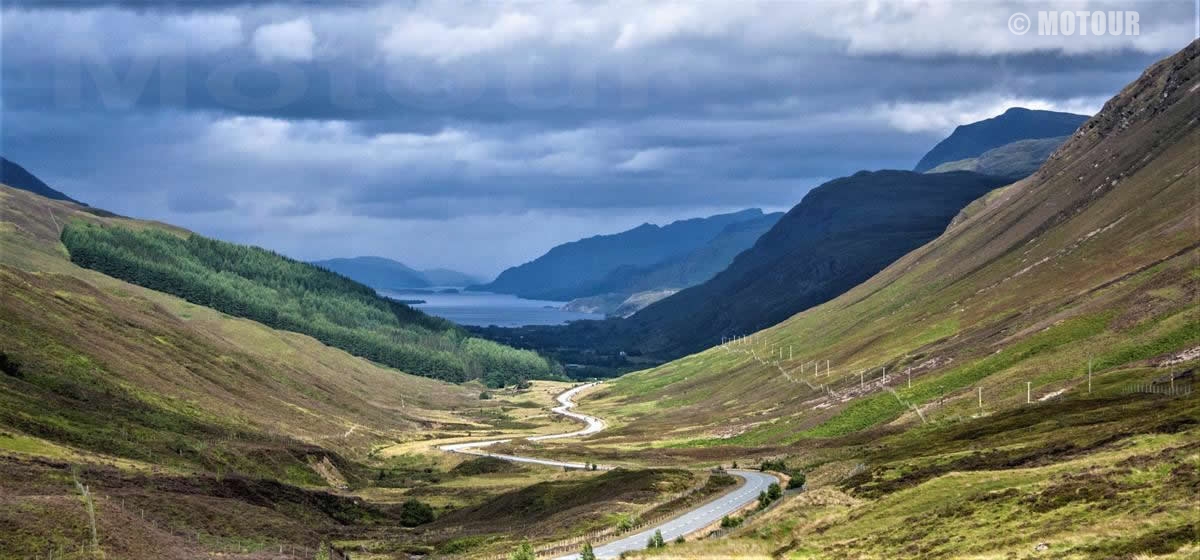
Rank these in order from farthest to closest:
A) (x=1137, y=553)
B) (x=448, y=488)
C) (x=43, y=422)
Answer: (x=448, y=488) → (x=43, y=422) → (x=1137, y=553)

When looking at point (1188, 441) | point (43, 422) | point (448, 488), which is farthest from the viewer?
point (448, 488)

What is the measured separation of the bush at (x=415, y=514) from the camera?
14962 centimetres

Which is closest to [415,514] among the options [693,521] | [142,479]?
[142,479]

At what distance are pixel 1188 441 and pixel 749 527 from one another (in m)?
33.3

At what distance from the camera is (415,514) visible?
151m

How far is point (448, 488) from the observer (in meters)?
185

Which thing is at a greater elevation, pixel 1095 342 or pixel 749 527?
pixel 1095 342

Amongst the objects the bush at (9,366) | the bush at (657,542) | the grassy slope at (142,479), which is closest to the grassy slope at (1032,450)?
the bush at (657,542)

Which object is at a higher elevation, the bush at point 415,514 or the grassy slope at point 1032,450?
the grassy slope at point 1032,450

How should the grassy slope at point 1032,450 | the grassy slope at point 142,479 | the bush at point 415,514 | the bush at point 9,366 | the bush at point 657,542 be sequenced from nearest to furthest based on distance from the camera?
the grassy slope at point 1032,450 → the bush at point 657,542 → the grassy slope at point 142,479 → the bush at point 415,514 → the bush at point 9,366

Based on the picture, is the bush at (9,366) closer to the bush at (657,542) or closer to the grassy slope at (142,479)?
the grassy slope at (142,479)

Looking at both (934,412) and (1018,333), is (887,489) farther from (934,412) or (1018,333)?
(1018,333)

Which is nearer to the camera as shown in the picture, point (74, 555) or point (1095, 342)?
point (74, 555)

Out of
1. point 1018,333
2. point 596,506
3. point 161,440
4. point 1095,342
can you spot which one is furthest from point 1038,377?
point 161,440
